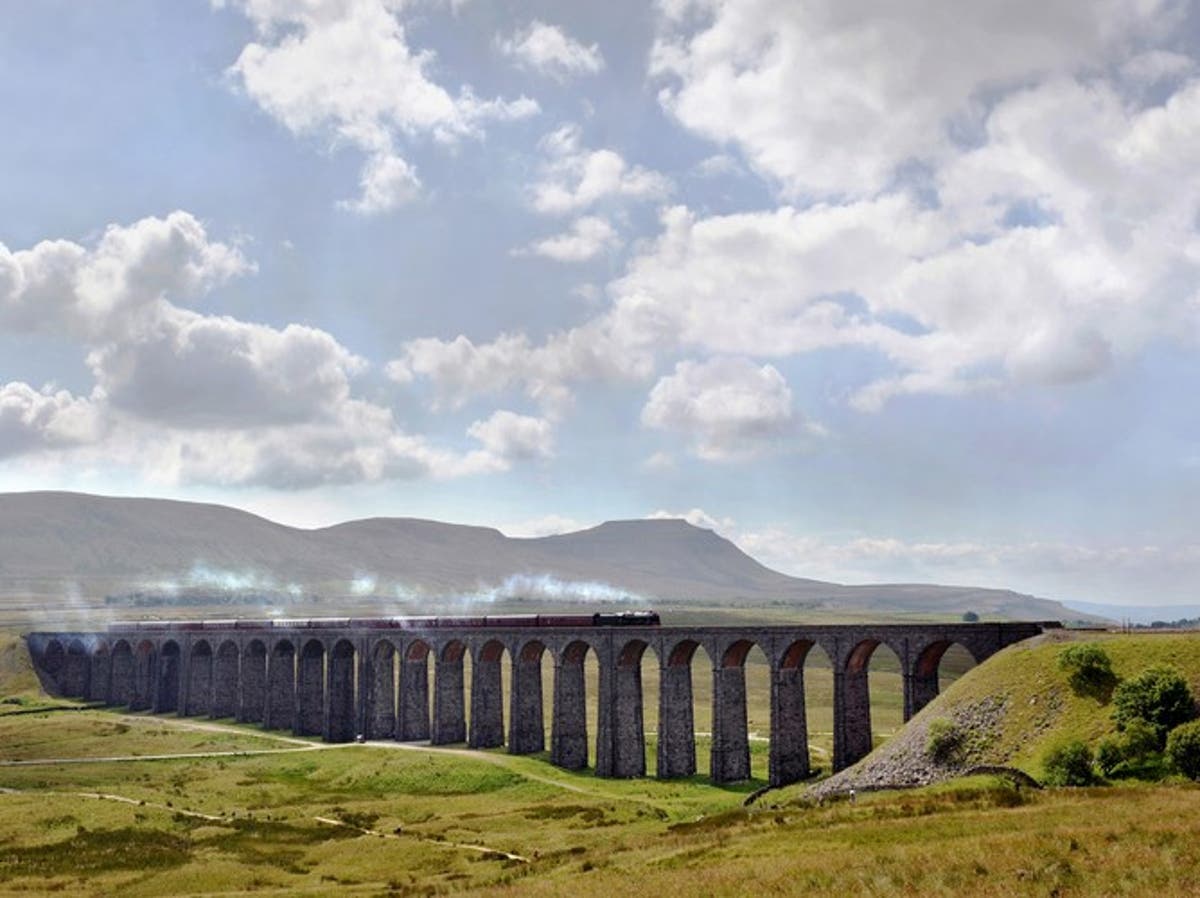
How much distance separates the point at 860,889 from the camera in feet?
91.9

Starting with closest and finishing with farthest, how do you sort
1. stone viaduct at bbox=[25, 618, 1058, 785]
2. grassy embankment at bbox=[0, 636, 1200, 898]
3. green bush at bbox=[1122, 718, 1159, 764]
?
grassy embankment at bbox=[0, 636, 1200, 898] → green bush at bbox=[1122, 718, 1159, 764] → stone viaduct at bbox=[25, 618, 1058, 785]

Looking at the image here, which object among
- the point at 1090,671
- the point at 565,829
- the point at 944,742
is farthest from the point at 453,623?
the point at 1090,671

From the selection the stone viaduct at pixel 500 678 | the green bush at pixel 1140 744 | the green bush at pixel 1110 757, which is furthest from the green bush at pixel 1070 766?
the stone viaduct at pixel 500 678

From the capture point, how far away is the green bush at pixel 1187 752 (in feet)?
134

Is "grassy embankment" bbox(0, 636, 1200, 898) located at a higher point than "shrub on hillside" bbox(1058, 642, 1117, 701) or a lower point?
lower

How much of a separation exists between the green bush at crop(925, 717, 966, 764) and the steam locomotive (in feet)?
98.0

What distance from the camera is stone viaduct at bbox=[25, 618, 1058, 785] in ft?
208

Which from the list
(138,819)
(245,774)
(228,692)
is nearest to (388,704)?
(245,774)

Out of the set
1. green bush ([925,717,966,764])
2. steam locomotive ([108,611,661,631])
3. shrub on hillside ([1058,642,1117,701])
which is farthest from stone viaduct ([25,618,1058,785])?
shrub on hillside ([1058,642,1117,701])

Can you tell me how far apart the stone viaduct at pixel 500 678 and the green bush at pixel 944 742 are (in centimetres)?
911

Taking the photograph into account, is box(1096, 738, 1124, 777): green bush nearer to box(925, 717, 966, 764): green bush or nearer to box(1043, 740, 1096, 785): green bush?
box(1043, 740, 1096, 785): green bush

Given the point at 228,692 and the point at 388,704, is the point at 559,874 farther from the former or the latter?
the point at 228,692

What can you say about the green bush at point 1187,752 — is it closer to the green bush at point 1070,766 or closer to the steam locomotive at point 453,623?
the green bush at point 1070,766

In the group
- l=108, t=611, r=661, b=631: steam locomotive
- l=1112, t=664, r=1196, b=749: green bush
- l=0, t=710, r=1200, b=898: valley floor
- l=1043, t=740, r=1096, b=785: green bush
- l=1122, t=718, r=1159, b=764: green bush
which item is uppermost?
l=108, t=611, r=661, b=631: steam locomotive
